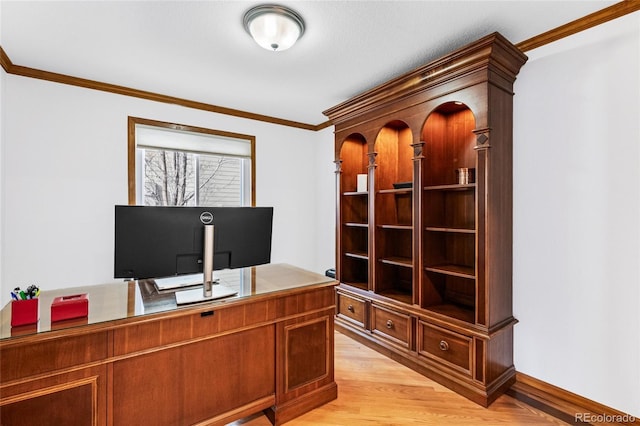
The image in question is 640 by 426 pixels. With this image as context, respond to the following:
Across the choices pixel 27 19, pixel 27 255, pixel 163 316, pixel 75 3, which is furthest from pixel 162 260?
pixel 27 255

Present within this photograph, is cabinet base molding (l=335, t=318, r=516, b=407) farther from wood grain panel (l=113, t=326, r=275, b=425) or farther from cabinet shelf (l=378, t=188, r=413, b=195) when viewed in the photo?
cabinet shelf (l=378, t=188, r=413, b=195)

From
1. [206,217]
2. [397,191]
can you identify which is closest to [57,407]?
[206,217]

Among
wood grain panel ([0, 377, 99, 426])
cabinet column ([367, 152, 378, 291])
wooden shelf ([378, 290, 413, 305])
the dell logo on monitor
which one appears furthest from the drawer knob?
wood grain panel ([0, 377, 99, 426])

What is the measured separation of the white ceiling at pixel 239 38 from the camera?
183 centimetres

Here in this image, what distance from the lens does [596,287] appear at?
1.91 metres

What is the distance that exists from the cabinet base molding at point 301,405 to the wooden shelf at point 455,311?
1004mm

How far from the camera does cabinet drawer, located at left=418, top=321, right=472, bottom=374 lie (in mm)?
2178

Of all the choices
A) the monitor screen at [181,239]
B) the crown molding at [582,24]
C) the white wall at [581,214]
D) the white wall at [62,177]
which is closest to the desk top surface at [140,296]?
the monitor screen at [181,239]

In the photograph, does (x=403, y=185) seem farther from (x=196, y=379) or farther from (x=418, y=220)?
(x=196, y=379)

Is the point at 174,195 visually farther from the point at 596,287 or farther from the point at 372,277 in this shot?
the point at 596,287

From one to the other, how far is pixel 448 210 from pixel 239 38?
221 centimetres

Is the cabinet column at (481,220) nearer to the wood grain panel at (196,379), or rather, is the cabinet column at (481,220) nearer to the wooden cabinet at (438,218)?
the wooden cabinet at (438,218)

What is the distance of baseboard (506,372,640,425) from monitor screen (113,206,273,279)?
2095mm

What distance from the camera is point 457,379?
2199mm
